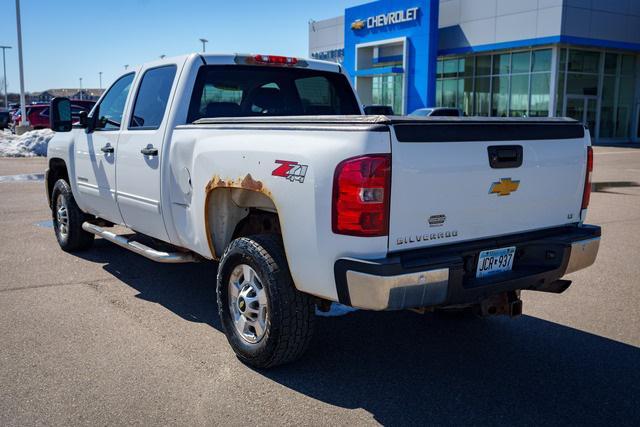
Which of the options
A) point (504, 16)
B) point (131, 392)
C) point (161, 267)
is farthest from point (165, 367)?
point (504, 16)

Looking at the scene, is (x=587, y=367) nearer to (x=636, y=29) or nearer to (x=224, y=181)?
(x=224, y=181)

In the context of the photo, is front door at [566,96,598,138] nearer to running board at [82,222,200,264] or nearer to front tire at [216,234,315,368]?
running board at [82,222,200,264]

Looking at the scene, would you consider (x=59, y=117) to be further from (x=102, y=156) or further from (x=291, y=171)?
(x=291, y=171)

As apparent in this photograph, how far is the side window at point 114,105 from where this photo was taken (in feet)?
20.1

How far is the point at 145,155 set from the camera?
516 cm

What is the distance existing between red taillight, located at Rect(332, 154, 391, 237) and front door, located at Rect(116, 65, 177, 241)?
213 cm

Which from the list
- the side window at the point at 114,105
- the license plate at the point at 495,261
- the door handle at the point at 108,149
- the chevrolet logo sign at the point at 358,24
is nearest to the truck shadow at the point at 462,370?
the license plate at the point at 495,261

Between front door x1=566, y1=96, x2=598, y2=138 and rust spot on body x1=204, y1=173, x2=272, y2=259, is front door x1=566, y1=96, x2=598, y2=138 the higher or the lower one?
the higher one

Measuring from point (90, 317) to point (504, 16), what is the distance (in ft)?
102

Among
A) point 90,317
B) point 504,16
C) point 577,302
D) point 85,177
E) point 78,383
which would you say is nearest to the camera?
point 78,383

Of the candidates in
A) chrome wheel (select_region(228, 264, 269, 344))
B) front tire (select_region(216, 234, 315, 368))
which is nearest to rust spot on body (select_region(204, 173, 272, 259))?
front tire (select_region(216, 234, 315, 368))

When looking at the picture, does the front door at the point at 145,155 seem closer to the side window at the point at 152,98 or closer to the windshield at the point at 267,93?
the side window at the point at 152,98

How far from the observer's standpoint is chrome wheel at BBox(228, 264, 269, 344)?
4020 millimetres

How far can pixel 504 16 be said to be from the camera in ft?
105
